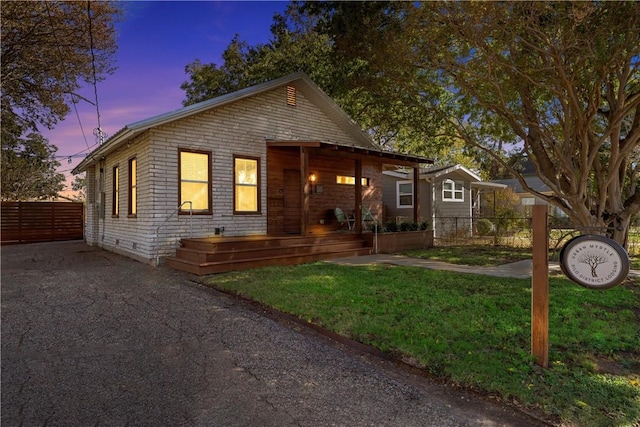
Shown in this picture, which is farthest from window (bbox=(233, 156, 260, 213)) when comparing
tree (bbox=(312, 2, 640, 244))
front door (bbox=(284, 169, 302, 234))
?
tree (bbox=(312, 2, 640, 244))

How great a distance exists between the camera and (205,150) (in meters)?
9.49

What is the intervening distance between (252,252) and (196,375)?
5325 mm

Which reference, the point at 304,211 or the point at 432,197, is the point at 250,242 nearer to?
the point at 304,211

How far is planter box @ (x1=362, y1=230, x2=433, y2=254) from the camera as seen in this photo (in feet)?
36.5

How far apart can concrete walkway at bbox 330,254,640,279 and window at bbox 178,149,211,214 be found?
365 cm

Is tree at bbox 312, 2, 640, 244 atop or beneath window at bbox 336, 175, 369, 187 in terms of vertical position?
atop

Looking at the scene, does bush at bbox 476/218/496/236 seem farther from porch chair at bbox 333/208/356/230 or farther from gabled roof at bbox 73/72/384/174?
porch chair at bbox 333/208/356/230

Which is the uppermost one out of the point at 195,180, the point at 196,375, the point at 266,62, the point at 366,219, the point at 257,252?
the point at 266,62

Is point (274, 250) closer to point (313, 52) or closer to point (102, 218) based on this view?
point (102, 218)

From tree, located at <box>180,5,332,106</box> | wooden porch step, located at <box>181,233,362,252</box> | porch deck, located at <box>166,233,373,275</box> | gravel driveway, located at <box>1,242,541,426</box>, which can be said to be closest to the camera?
gravel driveway, located at <box>1,242,541,426</box>

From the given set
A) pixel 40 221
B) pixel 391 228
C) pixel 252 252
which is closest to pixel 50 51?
pixel 40 221

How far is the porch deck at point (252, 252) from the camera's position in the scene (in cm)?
774

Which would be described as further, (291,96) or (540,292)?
(291,96)

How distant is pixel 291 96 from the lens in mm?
11578
